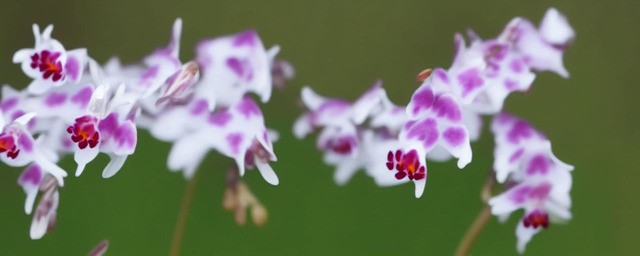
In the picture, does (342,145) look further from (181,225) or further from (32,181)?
(32,181)

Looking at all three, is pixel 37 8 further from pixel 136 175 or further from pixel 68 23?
pixel 136 175

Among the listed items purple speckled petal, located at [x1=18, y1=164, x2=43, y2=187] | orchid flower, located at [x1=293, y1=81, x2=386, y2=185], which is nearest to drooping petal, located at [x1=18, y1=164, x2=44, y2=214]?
purple speckled petal, located at [x1=18, y1=164, x2=43, y2=187]

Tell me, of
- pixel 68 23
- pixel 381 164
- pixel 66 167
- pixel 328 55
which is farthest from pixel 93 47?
pixel 381 164

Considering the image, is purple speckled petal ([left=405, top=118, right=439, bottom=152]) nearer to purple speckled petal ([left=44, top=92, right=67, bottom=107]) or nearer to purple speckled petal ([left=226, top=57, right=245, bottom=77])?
purple speckled petal ([left=226, top=57, right=245, bottom=77])

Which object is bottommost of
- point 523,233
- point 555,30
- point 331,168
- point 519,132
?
point 523,233

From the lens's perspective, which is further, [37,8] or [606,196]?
[37,8]

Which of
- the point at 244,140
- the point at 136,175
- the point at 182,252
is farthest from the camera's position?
the point at 136,175

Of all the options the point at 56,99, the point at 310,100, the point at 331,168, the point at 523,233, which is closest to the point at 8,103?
the point at 56,99
